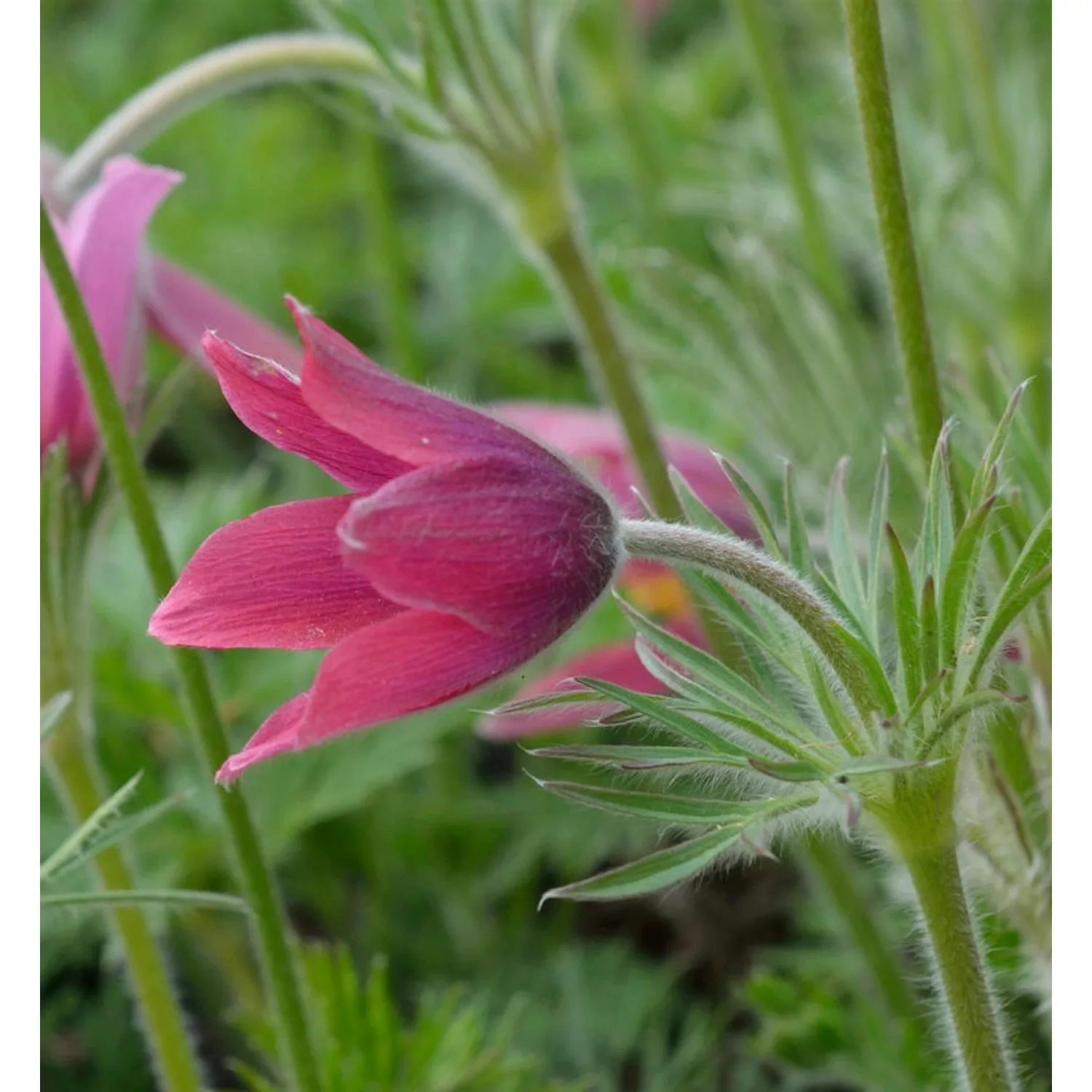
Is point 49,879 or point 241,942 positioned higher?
point 49,879

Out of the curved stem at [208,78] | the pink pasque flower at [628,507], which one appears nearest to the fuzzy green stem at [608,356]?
the pink pasque flower at [628,507]

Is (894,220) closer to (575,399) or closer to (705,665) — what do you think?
(705,665)

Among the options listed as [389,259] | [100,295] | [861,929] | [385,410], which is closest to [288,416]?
[385,410]

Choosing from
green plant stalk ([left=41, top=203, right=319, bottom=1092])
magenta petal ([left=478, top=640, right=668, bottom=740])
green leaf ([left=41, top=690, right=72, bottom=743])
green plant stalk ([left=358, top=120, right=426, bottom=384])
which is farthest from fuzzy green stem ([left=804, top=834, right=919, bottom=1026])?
green plant stalk ([left=358, top=120, right=426, bottom=384])

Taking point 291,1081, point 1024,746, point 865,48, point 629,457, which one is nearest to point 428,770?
point 629,457

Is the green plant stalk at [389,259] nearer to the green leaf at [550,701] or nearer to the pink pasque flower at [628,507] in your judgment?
the pink pasque flower at [628,507]

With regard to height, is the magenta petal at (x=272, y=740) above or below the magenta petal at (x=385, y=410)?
below
